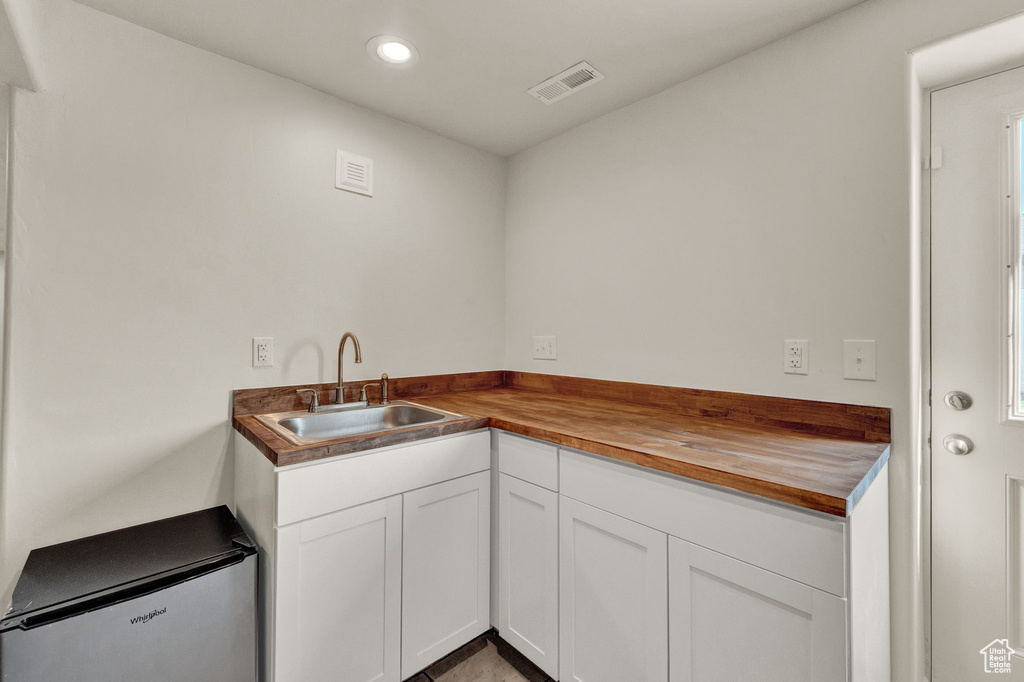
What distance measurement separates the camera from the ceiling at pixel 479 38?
1482mm

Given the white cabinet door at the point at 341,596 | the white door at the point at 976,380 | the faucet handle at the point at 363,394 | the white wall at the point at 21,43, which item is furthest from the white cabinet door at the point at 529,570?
the white wall at the point at 21,43

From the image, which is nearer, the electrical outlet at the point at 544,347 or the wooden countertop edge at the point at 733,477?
the wooden countertop edge at the point at 733,477

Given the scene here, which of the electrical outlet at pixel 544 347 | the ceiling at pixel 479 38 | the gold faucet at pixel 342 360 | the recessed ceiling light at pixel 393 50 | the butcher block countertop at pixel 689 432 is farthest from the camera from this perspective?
the electrical outlet at pixel 544 347

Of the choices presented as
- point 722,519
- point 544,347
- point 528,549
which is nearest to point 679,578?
point 722,519

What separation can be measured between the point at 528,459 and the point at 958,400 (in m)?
1.38

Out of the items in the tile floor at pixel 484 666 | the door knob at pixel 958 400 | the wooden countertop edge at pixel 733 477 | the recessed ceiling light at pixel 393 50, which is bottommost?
the tile floor at pixel 484 666

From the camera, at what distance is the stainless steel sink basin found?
1.76 meters

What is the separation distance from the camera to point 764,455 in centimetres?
122

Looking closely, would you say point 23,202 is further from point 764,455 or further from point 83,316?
point 764,455

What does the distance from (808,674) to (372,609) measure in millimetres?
1180

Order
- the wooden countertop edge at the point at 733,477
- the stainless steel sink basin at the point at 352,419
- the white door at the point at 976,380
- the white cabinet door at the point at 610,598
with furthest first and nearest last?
1. the stainless steel sink basin at the point at 352,419
2. the white door at the point at 976,380
3. the white cabinet door at the point at 610,598
4. the wooden countertop edge at the point at 733,477

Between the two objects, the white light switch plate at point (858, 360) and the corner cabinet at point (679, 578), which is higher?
the white light switch plate at point (858, 360)

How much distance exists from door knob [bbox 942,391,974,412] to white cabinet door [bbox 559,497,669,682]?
3.51ft

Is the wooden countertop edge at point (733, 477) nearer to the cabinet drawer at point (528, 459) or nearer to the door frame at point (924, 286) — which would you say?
the cabinet drawer at point (528, 459)
